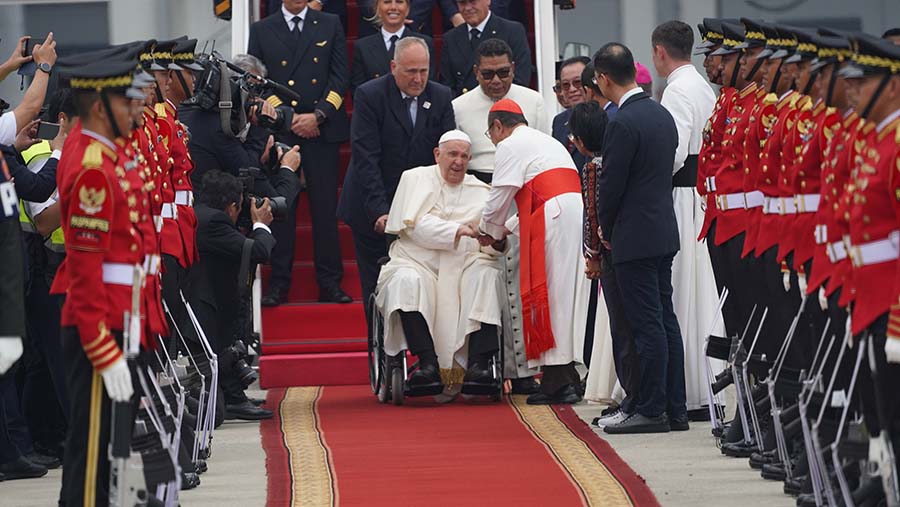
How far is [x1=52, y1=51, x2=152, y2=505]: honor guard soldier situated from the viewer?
560cm

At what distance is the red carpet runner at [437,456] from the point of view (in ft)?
22.5

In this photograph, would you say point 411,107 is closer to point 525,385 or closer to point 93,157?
point 525,385

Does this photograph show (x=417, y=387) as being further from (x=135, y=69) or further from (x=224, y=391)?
(x=135, y=69)

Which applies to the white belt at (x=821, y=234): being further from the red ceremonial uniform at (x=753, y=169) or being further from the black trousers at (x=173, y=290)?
the black trousers at (x=173, y=290)

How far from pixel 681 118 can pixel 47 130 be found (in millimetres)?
3151

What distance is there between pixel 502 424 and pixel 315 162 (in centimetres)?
306

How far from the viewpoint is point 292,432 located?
880 cm

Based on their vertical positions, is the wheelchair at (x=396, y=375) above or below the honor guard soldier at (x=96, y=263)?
below

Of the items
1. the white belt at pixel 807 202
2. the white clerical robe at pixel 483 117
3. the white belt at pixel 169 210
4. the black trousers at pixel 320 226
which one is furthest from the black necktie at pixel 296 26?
the white belt at pixel 807 202

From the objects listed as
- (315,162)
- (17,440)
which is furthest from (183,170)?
(315,162)

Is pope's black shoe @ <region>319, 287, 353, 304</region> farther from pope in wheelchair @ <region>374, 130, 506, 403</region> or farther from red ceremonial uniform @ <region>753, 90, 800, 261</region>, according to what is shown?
red ceremonial uniform @ <region>753, 90, 800, 261</region>

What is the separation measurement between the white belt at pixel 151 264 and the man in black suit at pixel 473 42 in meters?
5.48

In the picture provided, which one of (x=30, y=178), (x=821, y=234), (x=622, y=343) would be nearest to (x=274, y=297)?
(x=622, y=343)

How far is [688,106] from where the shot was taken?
29.3ft
